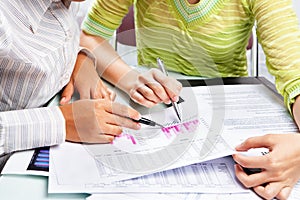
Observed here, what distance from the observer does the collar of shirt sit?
0.68 metres

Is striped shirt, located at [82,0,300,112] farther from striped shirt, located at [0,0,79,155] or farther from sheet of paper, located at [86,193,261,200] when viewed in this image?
sheet of paper, located at [86,193,261,200]

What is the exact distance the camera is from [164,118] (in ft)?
2.31

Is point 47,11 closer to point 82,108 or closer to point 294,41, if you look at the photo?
point 82,108

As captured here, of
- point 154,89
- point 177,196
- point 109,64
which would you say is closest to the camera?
point 177,196

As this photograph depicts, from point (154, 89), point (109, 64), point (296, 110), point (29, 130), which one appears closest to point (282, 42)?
point (296, 110)

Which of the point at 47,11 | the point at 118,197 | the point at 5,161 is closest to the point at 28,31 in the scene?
the point at 47,11

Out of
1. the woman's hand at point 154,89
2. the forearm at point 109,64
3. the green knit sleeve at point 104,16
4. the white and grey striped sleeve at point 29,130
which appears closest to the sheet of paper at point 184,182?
the white and grey striped sleeve at point 29,130

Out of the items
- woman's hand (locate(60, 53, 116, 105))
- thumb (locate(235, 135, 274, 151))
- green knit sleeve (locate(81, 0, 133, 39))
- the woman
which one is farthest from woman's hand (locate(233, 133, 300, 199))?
green knit sleeve (locate(81, 0, 133, 39))

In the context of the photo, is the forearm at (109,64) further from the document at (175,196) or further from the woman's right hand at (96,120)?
the document at (175,196)

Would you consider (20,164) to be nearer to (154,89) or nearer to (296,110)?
(154,89)

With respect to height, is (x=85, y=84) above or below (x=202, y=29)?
below

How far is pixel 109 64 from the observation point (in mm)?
937

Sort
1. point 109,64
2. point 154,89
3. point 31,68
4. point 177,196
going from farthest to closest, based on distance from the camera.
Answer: point 109,64, point 154,89, point 31,68, point 177,196

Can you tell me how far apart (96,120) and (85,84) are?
0.18 metres
